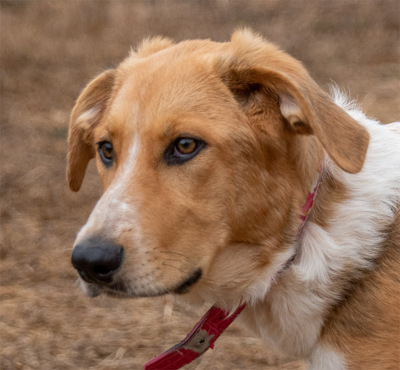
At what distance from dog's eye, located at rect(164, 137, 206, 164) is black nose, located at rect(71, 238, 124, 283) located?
497 mm

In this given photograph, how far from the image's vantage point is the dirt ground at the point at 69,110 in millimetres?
4949

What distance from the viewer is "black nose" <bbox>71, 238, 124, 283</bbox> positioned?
9.50 feet

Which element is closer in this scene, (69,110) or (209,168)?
(209,168)

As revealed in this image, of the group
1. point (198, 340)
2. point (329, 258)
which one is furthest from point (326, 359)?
point (198, 340)

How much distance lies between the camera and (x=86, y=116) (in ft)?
12.8

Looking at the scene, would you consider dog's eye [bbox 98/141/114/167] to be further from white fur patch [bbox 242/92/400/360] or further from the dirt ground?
the dirt ground

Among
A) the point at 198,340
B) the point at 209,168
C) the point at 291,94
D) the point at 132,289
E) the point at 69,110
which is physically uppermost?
the point at 291,94

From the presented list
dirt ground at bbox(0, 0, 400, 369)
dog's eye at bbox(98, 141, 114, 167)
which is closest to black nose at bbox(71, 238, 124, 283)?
dog's eye at bbox(98, 141, 114, 167)

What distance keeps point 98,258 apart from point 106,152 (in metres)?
0.78

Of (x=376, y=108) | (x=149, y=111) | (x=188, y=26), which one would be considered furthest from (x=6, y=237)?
(x=188, y=26)

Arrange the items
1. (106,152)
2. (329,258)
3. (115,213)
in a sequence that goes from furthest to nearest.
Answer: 1. (106,152)
2. (329,258)
3. (115,213)

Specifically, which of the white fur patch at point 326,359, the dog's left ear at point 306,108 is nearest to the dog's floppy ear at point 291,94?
the dog's left ear at point 306,108

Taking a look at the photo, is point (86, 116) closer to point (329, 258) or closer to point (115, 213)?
point (115, 213)

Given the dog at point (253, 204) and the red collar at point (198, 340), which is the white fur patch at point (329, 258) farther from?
the red collar at point (198, 340)
